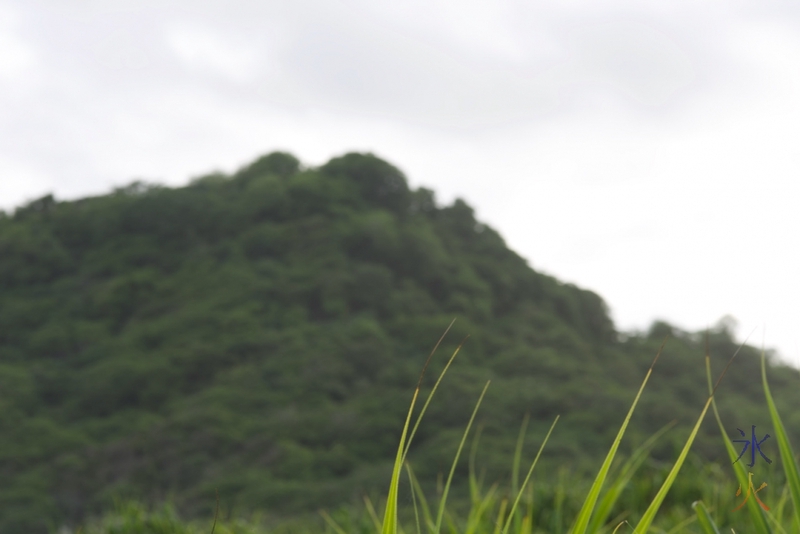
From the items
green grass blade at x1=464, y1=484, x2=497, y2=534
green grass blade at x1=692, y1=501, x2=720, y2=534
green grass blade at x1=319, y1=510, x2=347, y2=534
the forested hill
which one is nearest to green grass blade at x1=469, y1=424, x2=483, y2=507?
green grass blade at x1=464, y1=484, x2=497, y2=534

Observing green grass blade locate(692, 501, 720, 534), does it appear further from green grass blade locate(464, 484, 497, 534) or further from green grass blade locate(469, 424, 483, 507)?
green grass blade locate(469, 424, 483, 507)

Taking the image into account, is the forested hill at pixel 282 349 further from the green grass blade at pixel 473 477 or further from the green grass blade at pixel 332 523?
the green grass blade at pixel 473 477

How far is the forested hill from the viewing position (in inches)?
945

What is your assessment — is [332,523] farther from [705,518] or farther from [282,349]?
[282,349]

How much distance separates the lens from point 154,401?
30.0 meters

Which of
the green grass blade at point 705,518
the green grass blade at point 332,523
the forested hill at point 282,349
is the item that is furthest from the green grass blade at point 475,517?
the forested hill at point 282,349

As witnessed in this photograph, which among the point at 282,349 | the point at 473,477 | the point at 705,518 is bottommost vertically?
the point at 282,349

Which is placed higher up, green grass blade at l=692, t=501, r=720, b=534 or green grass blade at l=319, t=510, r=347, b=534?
green grass blade at l=692, t=501, r=720, b=534

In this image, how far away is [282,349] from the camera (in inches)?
1252

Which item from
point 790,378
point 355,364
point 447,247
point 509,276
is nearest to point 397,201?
point 447,247

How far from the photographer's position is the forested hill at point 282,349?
78.7 ft

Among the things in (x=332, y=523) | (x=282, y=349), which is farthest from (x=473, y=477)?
(x=282, y=349)

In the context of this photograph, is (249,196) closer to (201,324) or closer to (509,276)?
(201,324)

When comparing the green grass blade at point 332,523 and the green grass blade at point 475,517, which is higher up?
the green grass blade at point 475,517
